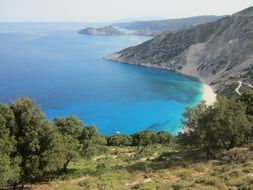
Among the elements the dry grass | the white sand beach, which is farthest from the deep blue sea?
the dry grass

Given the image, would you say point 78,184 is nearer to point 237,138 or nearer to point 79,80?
point 237,138

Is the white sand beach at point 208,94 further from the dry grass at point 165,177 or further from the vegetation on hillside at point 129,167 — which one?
the dry grass at point 165,177

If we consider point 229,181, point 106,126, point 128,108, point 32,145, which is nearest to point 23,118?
point 32,145

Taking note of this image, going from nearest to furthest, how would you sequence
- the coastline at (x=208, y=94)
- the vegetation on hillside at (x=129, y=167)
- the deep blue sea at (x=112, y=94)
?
the vegetation on hillside at (x=129, y=167) → the deep blue sea at (x=112, y=94) → the coastline at (x=208, y=94)

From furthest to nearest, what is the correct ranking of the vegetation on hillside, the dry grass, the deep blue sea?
the deep blue sea → the vegetation on hillside → the dry grass

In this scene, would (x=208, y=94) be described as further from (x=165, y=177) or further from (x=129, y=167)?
(x=165, y=177)

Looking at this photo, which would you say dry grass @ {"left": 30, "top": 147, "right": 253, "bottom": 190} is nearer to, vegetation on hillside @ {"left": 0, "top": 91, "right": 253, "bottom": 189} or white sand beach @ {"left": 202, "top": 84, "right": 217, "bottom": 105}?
vegetation on hillside @ {"left": 0, "top": 91, "right": 253, "bottom": 189}

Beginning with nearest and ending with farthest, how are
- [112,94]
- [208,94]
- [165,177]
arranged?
[165,177], [208,94], [112,94]

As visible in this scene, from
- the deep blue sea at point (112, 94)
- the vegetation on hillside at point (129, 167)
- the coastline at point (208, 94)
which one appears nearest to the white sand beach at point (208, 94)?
the coastline at point (208, 94)

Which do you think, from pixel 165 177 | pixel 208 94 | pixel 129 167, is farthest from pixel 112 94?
pixel 165 177
